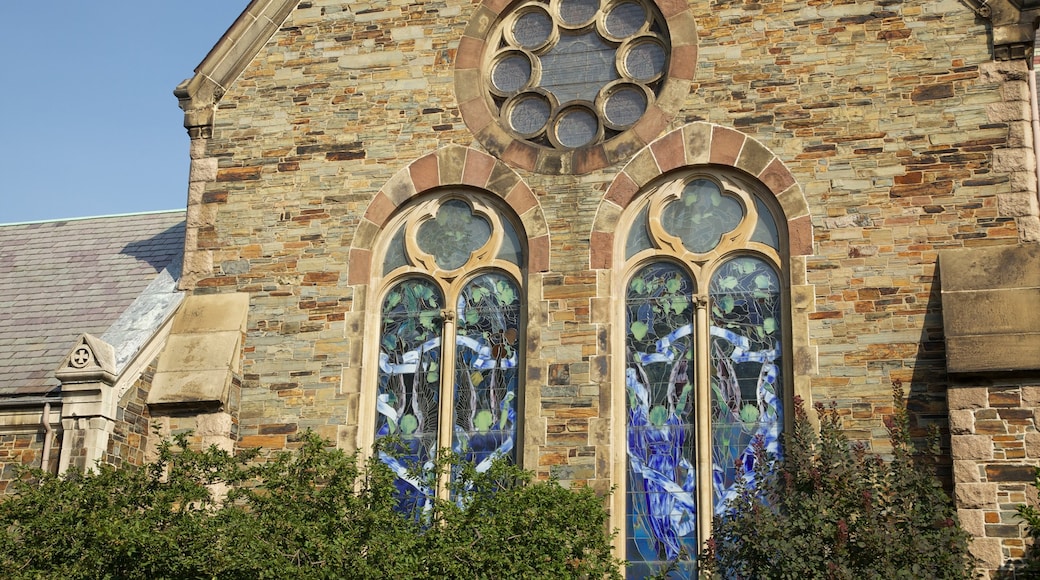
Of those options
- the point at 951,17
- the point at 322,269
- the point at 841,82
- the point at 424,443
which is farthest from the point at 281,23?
the point at 951,17

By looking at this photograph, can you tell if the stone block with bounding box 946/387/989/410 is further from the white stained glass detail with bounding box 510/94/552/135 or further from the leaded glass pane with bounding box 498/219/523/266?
the white stained glass detail with bounding box 510/94/552/135

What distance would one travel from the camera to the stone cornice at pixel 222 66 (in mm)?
17578

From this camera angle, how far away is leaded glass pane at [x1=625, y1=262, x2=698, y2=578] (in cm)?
1459

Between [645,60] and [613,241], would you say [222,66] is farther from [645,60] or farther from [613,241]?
[613,241]

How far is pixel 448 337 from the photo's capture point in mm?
15938

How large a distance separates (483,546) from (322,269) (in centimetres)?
497

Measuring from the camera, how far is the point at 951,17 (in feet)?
50.4

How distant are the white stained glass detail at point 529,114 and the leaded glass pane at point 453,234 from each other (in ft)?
3.75

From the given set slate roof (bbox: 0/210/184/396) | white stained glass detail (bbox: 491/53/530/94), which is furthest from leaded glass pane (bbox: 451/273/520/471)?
slate roof (bbox: 0/210/184/396)

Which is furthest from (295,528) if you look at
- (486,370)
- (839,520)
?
(839,520)

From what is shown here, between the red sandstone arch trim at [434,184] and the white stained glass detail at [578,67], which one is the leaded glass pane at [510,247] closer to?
the red sandstone arch trim at [434,184]

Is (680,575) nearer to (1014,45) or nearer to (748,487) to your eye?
(748,487)

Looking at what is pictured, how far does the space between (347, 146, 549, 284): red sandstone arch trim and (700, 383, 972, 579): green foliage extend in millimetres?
4407

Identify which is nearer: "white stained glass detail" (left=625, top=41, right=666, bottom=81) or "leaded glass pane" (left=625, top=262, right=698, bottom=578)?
"leaded glass pane" (left=625, top=262, right=698, bottom=578)
